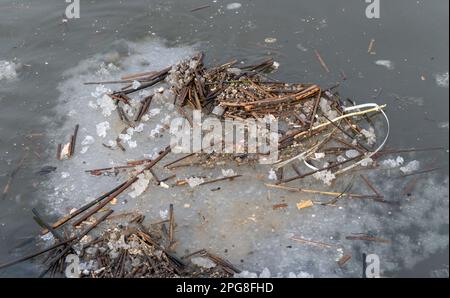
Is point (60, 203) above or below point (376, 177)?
below

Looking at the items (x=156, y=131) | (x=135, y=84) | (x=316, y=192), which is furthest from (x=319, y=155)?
(x=135, y=84)

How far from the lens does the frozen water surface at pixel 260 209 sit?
4.25 meters

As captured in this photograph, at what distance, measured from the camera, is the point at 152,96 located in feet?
18.3

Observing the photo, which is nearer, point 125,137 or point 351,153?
point 351,153

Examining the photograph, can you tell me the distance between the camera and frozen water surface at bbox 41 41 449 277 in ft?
14.0

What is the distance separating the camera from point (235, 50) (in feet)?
19.6

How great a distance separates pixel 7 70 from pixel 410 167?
191 inches

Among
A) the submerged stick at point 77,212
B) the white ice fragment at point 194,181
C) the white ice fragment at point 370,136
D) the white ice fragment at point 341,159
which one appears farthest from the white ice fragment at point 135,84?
the white ice fragment at point 370,136

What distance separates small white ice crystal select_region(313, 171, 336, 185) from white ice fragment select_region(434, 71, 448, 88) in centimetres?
177

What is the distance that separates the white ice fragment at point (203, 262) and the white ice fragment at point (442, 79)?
325cm

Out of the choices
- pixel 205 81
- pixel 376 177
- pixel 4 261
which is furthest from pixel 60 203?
pixel 376 177

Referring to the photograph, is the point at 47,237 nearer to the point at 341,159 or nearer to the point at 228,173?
the point at 228,173

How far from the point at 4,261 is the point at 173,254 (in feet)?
5.14
